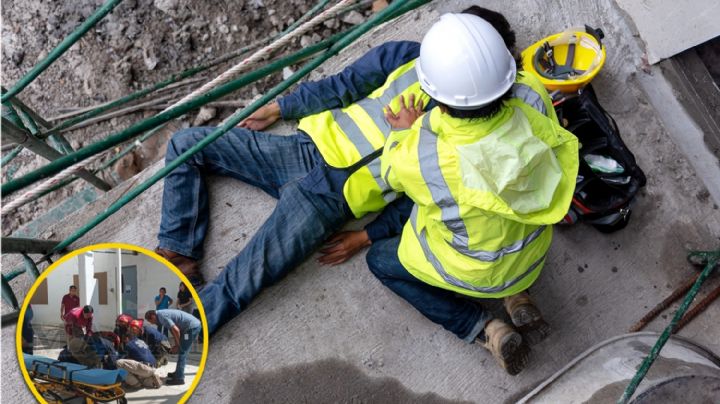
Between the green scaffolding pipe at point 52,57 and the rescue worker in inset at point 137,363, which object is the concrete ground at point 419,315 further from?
the green scaffolding pipe at point 52,57

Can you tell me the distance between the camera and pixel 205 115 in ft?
13.4

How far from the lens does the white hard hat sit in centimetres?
204

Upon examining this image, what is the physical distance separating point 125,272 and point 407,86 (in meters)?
1.58

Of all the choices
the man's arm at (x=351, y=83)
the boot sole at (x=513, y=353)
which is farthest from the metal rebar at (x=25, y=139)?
the boot sole at (x=513, y=353)

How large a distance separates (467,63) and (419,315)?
147 centimetres

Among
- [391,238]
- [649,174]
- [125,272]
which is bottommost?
[649,174]

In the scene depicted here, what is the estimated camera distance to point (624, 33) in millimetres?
3359

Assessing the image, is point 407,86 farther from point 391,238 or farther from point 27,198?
point 27,198

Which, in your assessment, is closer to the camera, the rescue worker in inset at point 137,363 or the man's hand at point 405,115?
the rescue worker in inset at point 137,363

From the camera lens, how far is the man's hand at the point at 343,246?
308 centimetres

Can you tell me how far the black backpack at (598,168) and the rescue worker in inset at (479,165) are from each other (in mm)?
616

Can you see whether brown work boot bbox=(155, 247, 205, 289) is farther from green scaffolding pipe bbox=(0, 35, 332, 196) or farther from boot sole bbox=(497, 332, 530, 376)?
boot sole bbox=(497, 332, 530, 376)

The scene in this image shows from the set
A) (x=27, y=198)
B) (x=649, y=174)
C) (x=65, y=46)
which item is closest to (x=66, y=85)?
(x=65, y=46)

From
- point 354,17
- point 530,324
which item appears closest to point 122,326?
point 530,324
